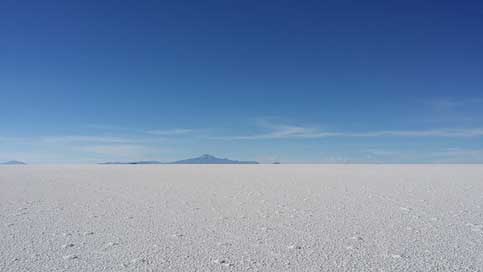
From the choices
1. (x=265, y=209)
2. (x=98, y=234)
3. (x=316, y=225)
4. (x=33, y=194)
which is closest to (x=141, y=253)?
(x=98, y=234)

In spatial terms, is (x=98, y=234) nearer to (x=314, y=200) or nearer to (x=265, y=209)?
(x=265, y=209)

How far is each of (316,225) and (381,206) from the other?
255 centimetres

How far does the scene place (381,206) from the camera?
715 centimetres

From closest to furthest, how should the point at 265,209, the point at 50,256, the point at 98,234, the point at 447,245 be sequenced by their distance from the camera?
the point at 50,256 → the point at 447,245 → the point at 98,234 → the point at 265,209

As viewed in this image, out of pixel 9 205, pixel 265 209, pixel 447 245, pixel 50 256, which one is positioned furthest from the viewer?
pixel 9 205

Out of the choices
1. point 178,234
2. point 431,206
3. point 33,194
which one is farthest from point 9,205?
point 431,206

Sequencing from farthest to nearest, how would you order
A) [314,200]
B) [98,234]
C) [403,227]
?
1. [314,200]
2. [403,227]
3. [98,234]

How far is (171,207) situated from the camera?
7.23m

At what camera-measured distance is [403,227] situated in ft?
17.3

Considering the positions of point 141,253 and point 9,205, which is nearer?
point 141,253

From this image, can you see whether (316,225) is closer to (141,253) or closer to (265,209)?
(265,209)

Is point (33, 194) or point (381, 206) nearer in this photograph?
point (381, 206)

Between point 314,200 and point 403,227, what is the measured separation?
293 centimetres

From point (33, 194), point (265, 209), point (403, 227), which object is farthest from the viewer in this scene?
point (33, 194)
